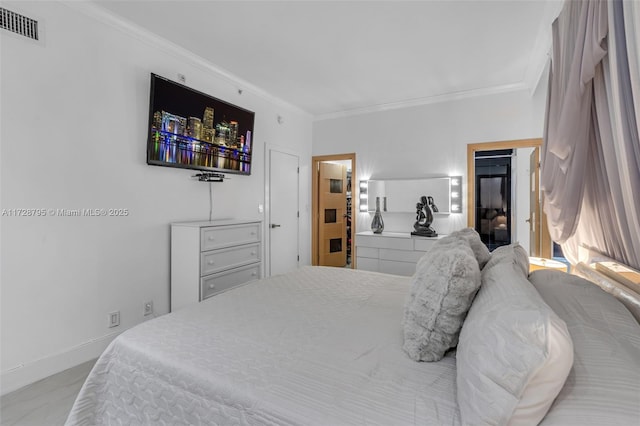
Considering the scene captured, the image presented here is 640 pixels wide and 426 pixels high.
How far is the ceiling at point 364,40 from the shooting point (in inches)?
93.7

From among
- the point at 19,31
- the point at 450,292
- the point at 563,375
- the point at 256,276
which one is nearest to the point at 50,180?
the point at 19,31

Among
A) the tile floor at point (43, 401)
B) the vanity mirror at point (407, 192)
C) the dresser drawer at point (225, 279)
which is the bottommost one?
the tile floor at point (43, 401)

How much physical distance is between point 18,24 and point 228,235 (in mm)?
2095

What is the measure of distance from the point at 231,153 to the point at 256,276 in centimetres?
144

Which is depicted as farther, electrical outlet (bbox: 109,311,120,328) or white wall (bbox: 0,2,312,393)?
electrical outlet (bbox: 109,311,120,328)

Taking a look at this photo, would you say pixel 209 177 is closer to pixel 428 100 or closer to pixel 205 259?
pixel 205 259

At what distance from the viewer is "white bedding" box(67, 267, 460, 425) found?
902mm

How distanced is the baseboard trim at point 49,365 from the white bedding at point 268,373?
48.6 inches

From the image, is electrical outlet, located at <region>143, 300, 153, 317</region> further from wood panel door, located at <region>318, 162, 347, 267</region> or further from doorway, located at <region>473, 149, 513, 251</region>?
doorway, located at <region>473, 149, 513, 251</region>

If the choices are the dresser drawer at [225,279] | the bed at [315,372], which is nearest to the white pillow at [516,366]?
the bed at [315,372]

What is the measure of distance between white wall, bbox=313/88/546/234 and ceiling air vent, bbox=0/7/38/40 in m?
3.67

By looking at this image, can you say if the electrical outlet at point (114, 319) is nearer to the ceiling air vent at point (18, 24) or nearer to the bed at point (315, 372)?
the bed at point (315, 372)

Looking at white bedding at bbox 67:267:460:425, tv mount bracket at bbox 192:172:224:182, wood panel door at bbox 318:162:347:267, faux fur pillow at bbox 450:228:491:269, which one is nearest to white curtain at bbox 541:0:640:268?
faux fur pillow at bbox 450:228:491:269

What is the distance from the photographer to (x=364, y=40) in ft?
9.27
